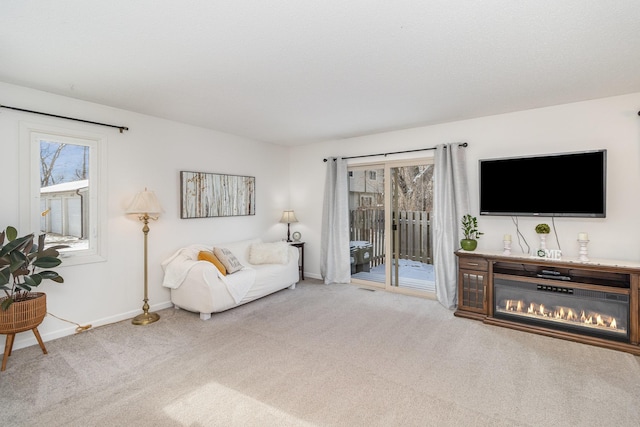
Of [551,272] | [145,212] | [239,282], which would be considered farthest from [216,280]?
[551,272]

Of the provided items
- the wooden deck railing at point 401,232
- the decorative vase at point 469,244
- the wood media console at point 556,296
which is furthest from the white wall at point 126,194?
the wood media console at point 556,296

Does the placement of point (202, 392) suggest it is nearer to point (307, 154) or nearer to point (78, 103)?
point (78, 103)

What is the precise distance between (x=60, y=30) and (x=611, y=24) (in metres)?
3.54

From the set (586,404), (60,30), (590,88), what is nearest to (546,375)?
(586,404)

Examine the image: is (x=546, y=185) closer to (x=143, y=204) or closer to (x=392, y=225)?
(x=392, y=225)

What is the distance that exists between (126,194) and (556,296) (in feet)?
16.0

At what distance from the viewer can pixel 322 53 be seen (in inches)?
90.6

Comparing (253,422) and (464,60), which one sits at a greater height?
(464,60)

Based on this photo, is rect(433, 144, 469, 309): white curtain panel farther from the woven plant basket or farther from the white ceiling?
the woven plant basket

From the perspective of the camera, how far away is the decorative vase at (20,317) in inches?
99.2

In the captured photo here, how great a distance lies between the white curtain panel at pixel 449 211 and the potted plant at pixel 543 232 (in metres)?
0.81

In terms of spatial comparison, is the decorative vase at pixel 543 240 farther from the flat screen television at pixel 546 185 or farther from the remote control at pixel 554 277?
the remote control at pixel 554 277

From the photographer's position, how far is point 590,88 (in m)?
→ 3.01

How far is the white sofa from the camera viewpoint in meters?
3.57
